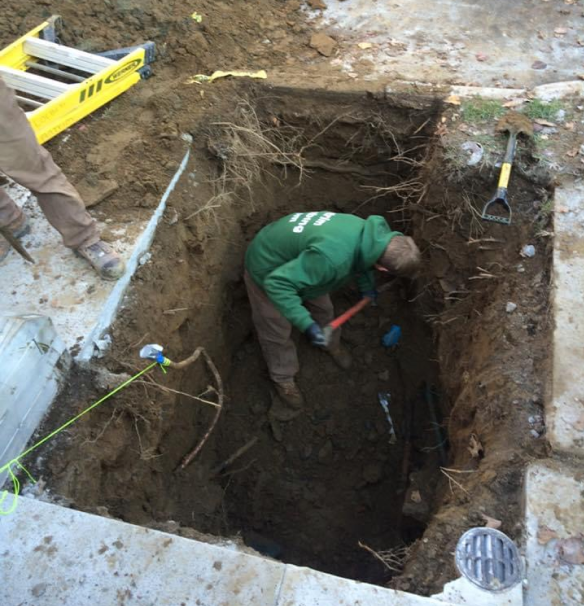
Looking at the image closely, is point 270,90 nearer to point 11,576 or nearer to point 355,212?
point 355,212

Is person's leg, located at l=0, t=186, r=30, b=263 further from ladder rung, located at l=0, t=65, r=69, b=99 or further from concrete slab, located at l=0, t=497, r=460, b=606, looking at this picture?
concrete slab, located at l=0, t=497, r=460, b=606

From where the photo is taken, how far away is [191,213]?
377cm

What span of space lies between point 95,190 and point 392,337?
260 centimetres

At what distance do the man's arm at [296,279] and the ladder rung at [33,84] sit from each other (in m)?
2.13

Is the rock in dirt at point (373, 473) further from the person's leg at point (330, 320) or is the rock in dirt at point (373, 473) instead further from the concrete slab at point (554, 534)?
the concrete slab at point (554, 534)

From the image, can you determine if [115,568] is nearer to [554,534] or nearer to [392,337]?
[554,534]

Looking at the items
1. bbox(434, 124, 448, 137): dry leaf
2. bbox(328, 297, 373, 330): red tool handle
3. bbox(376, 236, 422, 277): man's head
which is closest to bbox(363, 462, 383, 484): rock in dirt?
bbox(328, 297, 373, 330): red tool handle

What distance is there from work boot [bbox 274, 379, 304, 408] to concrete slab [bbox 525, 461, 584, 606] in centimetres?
219

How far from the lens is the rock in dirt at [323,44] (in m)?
4.61

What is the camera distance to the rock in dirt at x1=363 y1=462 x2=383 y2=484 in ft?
13.5

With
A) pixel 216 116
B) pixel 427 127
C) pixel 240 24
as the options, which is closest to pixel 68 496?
pixel 216 116

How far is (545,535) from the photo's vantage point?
2342 millimetres

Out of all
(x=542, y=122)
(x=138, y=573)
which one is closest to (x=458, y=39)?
(x=542, y=122)

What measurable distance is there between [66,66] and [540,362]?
4.05 m
